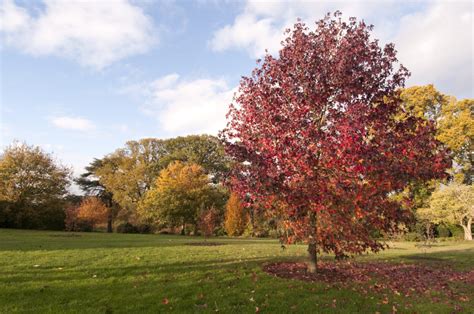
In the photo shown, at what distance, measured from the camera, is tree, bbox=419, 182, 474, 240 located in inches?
1182

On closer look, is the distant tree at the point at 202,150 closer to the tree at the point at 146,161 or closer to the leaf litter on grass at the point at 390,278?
the tree at the point at 146,161

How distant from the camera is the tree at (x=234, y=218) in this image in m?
39.6

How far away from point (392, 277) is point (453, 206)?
79.5 feet

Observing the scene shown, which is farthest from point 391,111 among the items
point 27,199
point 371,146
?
point 27,199

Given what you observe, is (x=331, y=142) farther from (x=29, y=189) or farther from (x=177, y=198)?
(x=29, y=189)

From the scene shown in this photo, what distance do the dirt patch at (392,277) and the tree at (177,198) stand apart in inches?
1069

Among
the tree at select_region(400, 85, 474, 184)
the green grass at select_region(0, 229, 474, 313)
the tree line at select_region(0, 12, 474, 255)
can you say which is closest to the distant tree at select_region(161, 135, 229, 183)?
the tree at select_region(400, 85, 474, 184)

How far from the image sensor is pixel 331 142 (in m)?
8.50

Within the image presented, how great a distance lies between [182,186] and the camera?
132 feet

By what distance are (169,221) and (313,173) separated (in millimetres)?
32645

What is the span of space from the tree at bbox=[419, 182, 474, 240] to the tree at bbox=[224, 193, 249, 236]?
59.7ft

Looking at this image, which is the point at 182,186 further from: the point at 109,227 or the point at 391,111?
the point at 391,111

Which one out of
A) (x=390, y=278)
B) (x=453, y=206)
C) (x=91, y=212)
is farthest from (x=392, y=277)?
(x=91, y=212)

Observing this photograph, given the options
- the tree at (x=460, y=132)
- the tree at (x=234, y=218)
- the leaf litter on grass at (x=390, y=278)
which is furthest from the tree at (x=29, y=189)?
the tree at (x=460, y=132)
